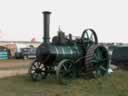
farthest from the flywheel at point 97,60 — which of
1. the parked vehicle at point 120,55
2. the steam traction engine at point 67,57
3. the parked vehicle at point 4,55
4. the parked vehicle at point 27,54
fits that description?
the parked vehicle at point 4,55

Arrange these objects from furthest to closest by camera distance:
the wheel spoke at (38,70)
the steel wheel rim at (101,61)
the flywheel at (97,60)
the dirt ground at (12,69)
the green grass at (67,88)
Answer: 1. the dirt ground at (12,69)
2. the steel wheel rim at (101,61)
3. the wheel spoke at (38,70)
4. the flywheel at (97,60)
5. the green grass at (67,88)

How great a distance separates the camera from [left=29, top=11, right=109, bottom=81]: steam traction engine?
1345cm

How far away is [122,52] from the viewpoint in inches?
780

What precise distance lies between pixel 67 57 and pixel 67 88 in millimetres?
2411

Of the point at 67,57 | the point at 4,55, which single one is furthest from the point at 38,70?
the point at 4,55

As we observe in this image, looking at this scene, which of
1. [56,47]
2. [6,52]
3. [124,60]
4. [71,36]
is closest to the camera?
[56,47]

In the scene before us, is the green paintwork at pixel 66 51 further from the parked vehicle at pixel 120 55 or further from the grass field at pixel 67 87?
the parked vehicle at pixel 120 55

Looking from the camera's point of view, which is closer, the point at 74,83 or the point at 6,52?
the point at 74,83

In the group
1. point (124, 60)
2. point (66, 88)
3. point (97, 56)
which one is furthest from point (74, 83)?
point (124, 60)

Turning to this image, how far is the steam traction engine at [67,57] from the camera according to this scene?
44.1 ft

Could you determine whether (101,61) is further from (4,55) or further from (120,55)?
(4,55)

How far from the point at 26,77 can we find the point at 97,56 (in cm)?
327

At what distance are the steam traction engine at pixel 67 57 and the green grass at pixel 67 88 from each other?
50cm

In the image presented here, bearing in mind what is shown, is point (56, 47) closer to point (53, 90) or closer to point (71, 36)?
point (71, 36)
